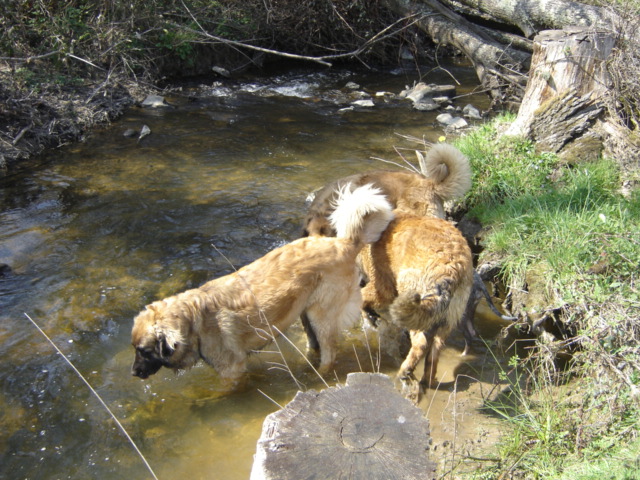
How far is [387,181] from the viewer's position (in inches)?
219

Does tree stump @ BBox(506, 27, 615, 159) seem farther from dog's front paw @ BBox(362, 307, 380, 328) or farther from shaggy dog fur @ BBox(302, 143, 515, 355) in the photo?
dog's front paw @ BBox(362, 307, 380, 328)

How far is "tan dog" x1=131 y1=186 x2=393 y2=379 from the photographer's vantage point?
12.7 feet

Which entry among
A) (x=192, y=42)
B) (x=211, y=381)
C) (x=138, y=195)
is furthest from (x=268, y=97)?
(x=211, y=381)

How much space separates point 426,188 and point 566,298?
1900mm

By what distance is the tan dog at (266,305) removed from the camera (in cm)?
388

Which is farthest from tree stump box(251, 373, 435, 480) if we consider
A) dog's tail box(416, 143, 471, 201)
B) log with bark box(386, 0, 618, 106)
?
log with bark box(386, 0, 618, 106)

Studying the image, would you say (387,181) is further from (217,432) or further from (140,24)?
(140,24)

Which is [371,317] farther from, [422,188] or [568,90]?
[568,90]

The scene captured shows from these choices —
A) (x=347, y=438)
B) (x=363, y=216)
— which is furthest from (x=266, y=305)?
(x=347, y=438)

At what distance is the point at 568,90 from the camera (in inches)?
245

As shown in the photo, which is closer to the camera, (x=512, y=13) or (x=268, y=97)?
(x=512, y=13)

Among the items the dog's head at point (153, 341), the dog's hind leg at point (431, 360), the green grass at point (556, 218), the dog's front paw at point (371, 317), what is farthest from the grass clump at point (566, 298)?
the dog's head at point (153, 341)

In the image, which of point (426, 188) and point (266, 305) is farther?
point (426, 188)

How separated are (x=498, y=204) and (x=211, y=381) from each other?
3.43m
